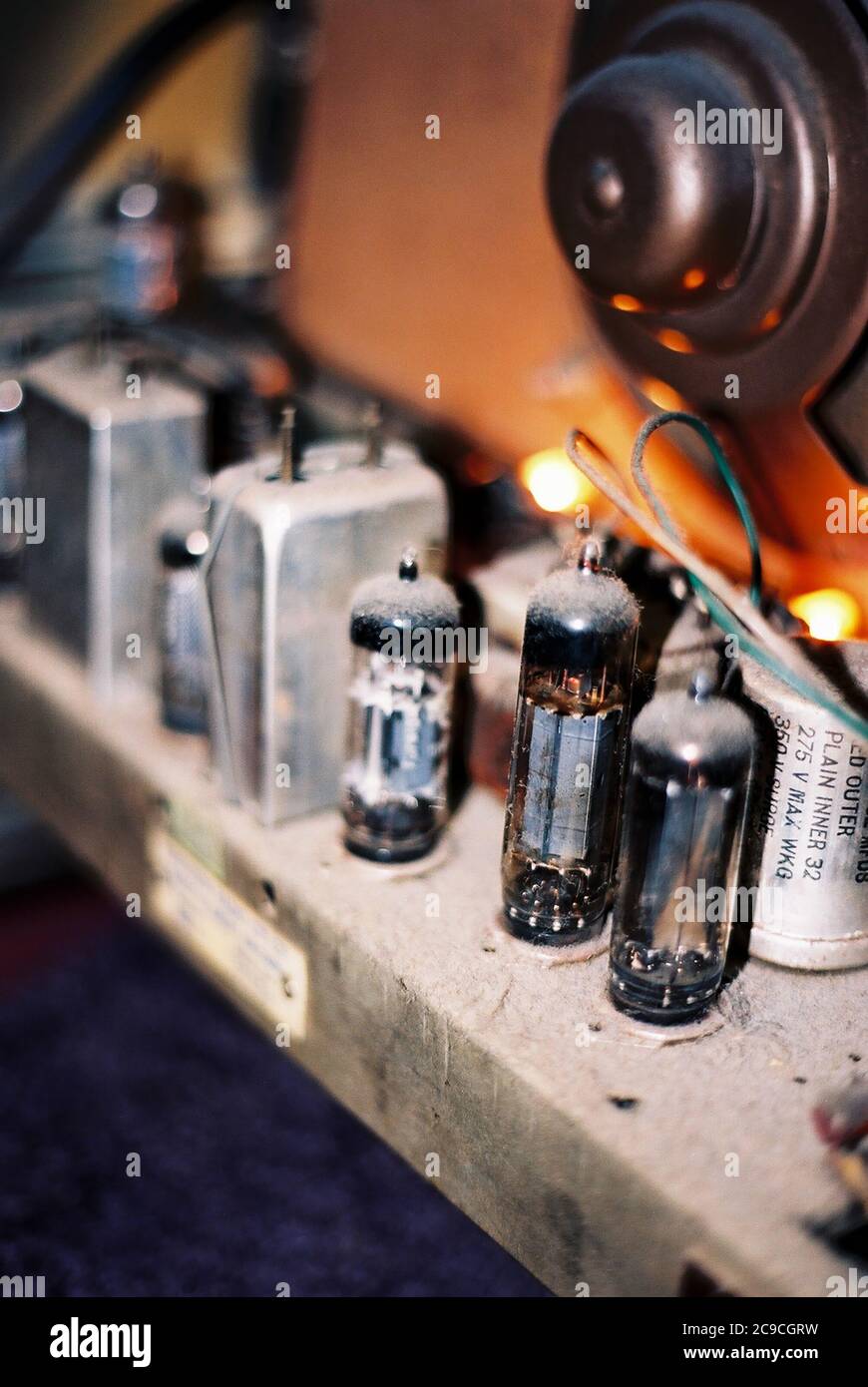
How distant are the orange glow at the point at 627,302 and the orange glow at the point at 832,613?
277 mm

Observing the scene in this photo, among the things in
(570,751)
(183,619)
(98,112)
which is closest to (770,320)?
(570,751)

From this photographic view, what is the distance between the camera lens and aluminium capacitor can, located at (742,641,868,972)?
909mm

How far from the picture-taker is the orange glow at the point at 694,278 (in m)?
1.02

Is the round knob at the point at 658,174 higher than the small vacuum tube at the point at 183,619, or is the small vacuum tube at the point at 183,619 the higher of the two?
the round knob at the point at 658,174

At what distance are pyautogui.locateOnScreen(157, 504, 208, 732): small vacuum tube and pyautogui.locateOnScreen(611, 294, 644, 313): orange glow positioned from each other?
397mm

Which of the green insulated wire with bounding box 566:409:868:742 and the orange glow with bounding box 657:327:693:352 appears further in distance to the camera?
the orange glow with bounding box 657:327:693:352

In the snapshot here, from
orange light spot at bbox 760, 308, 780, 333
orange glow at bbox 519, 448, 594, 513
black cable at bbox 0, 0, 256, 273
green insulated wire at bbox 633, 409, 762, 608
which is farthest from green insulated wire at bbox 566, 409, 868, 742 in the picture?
black cable at bbox 0, 0, 256, 273

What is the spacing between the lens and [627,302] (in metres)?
1.10

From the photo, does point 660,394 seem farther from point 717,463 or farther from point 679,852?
point 679,852

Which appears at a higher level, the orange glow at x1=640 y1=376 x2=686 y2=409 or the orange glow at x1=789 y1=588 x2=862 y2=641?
the orange glow at x1=640 y1=376 x2=686 y2=409

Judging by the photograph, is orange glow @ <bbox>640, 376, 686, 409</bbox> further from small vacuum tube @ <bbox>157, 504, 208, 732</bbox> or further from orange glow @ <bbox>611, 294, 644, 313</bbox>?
small vacuum tube @ <bbox>157, 504, 208, 732</bbox>

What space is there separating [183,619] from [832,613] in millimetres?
553

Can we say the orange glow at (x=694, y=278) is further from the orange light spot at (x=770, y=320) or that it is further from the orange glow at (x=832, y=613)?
the orange glow at (x=832, y=613)

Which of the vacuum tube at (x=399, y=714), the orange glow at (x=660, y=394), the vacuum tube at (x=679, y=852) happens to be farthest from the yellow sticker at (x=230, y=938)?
the orange glow at (x=660, y=394)
